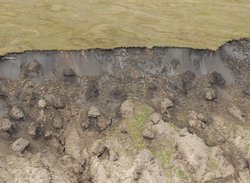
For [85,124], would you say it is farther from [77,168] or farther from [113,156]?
[77,168]

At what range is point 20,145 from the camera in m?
43.8

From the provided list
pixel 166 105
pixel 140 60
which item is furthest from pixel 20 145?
pixel 140 60

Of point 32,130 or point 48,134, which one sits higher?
point 32,130

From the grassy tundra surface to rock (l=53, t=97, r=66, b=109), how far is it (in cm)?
554

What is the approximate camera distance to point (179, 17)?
59.2 metres

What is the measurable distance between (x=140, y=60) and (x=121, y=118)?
7157mm

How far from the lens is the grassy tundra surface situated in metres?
50.7

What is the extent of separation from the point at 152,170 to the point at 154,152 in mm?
1942

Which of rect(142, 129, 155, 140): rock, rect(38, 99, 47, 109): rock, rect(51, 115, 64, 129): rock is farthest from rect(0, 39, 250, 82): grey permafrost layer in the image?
rect(142, 129, 155, 140): rock

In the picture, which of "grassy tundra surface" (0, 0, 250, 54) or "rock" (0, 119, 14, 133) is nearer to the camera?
"rock" (0, 119, 14, 133)

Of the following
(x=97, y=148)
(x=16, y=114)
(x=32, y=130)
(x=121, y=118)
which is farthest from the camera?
(x=121, y=118)

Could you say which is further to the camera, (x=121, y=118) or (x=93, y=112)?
(x=121, y=118)

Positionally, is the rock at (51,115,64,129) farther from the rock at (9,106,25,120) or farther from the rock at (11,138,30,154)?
the rock at (11,138,30,154)

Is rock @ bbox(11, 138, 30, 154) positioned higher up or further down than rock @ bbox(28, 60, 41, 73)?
further down
